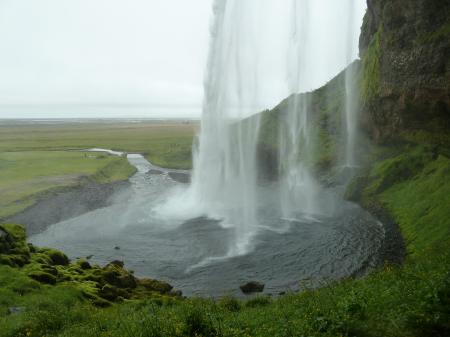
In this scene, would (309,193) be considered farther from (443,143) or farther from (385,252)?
(385,252)

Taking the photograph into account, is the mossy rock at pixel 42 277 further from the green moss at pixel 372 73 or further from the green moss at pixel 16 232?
the green moss at pixel 372 73

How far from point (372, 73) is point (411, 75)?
1538 cm

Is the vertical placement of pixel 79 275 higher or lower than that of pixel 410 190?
lower

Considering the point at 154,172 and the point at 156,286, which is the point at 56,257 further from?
the point at 154,172

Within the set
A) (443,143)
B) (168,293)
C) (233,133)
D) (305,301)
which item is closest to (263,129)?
(233,133)

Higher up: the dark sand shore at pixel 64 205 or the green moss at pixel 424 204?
the green moss at pixel 424 204

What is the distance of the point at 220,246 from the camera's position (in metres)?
38.6

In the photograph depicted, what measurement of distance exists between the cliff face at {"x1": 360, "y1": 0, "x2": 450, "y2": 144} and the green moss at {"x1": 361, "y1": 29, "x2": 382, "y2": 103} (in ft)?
0.60

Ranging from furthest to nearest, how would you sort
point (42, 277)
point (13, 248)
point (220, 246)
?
point (220, 246) → point (13, 248) → point (42, 277)

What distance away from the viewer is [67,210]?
187 feet


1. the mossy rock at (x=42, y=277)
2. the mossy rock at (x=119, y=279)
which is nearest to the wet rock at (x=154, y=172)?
the mossy rock at (x=119, y=279)

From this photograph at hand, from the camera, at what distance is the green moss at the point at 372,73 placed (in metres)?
59.2

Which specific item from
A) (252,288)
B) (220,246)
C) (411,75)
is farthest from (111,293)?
(411,75)

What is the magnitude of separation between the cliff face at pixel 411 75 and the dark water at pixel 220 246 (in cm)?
1444
